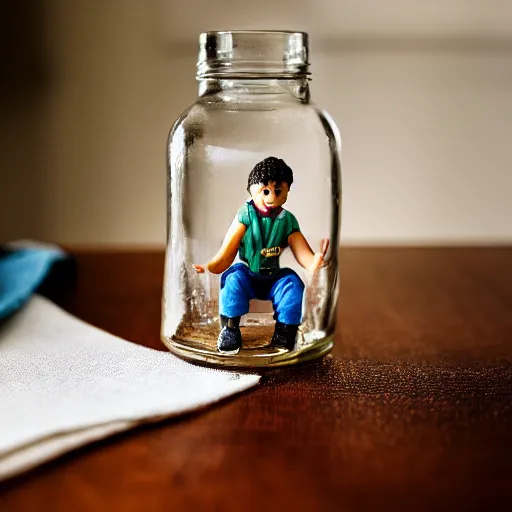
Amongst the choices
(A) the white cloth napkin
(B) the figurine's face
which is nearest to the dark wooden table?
(A) the white cloth napkin

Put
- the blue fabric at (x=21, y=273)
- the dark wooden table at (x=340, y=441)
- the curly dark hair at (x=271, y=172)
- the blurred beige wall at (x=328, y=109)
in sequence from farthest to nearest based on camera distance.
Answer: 1. the blurred beige wall at (x=328, y=109)
2. the blue fabric at (x=21, y=273)
3. the curly dark hair at (x=271, y=172)
4. the dark wooden table at (x=340, y=441)

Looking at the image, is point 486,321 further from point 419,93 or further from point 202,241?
point 419,93

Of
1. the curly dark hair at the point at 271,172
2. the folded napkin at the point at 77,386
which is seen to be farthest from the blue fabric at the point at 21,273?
the curly dark hair at the point at 271,172

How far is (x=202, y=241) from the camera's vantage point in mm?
604

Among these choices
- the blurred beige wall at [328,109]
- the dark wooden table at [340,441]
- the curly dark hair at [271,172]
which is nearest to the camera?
the dark wooden table at [340,441]

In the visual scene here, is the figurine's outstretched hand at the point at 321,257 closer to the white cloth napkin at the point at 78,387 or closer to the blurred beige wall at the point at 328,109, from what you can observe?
the white cloth napkin at the point at 78,387

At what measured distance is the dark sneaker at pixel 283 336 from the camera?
562 millimetres

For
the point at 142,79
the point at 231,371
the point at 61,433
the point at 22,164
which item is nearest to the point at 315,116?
the point at 231,371

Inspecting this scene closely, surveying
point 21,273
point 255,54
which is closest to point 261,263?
point 255,54

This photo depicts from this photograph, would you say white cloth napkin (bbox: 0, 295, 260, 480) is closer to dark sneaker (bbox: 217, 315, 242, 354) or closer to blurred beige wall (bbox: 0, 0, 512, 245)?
dark sneaker (bbox: 217, 315, 242, 354)

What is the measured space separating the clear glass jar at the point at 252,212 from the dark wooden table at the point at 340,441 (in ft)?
0.12

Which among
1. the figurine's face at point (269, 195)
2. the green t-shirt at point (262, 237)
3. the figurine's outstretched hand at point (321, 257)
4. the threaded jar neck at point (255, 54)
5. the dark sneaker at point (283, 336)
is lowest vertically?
the dark sneaker at point (283, 336)

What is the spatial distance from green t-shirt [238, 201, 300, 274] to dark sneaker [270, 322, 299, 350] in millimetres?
40

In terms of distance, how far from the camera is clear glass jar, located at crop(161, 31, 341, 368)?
21.9 inches
